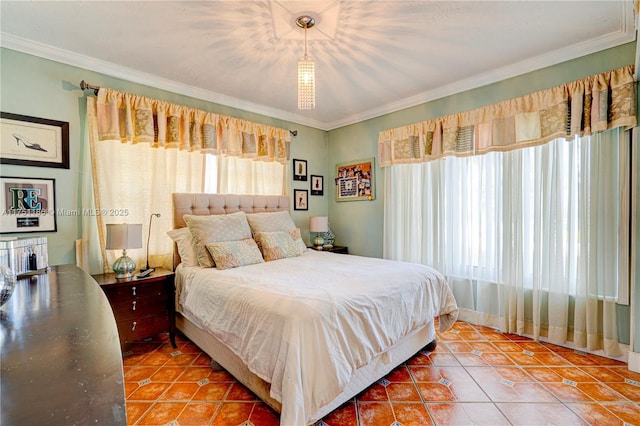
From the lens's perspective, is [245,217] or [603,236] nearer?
[603,236]

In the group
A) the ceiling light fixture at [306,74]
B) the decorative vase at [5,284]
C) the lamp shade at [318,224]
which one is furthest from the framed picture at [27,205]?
the lamp shade at [318,224]

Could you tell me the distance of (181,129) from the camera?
3166 mm

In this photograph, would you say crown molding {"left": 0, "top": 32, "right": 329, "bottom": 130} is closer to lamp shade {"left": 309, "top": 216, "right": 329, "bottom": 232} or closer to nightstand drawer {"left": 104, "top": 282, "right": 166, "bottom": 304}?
lamp shade {"left": 309, "top": 216, "right": 329, "bottom": 232}

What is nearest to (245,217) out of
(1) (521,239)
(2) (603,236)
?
(1) (521,239)

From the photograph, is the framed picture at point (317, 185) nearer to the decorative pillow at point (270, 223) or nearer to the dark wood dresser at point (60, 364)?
the decorative pillow at point (270, 223)

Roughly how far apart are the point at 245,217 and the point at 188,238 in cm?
63

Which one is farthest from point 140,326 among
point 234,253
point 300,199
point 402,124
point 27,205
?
point 402,124

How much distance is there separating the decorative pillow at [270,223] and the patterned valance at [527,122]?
61.4 inches

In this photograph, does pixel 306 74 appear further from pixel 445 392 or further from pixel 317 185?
pixel 317 185

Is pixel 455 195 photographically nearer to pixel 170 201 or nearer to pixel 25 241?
pixel 170 201

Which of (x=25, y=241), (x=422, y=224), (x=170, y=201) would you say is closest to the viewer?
(x=25, y=241)

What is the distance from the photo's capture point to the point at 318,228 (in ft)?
13.7

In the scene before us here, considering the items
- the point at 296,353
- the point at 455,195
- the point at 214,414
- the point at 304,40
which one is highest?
the point at 304,40

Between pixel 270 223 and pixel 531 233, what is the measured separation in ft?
8.83
